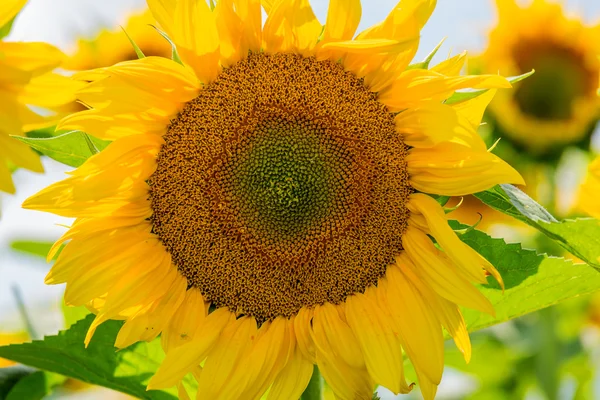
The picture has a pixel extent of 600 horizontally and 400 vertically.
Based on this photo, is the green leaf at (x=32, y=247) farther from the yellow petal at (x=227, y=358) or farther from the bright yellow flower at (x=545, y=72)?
the bright yellow flower at (x=545, y=72)

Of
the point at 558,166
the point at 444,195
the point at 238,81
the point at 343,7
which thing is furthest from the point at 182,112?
the point at 558,166

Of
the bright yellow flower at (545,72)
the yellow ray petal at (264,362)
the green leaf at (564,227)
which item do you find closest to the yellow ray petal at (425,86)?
the green leaf at (564,227)

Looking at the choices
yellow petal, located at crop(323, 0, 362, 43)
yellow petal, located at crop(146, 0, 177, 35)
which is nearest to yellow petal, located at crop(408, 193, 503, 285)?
yellow petal, located at crop(323, 0, 362, 43)

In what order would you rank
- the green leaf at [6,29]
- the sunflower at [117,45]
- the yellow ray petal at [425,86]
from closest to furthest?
1. the yellow ray petal at [425,86]
2. the green leaf at [6,29]
3. the sunflower at [117,45]

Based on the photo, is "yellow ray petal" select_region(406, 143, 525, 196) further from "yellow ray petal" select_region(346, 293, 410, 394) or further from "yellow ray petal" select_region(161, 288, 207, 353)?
"yellow ray petal" select_region(161, 288, 207, 353)

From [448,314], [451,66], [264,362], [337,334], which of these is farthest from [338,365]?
[451,66]

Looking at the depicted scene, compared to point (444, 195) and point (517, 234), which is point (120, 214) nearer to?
point (444, 195)
